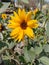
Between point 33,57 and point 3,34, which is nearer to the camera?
point 33,57

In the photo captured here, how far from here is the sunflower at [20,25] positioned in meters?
1.22

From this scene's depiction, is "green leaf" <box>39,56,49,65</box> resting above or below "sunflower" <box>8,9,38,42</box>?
below

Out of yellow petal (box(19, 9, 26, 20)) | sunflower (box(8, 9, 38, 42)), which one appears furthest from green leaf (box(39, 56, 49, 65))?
yellow petal (box(19, 9, 26, 20))

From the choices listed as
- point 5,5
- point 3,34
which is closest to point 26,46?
point 5,5

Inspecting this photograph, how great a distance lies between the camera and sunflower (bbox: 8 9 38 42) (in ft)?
3.99

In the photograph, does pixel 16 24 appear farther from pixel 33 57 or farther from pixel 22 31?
pixel 33 57

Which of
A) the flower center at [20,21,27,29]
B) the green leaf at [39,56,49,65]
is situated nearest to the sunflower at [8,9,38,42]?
the flower center at [20,21,27,29]

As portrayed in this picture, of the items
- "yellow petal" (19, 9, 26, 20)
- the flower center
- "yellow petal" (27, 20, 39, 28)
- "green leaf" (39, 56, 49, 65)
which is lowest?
"green leaf" (39, 56, 49, 65)

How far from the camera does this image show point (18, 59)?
→ 1351 mm

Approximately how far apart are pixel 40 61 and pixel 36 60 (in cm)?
2

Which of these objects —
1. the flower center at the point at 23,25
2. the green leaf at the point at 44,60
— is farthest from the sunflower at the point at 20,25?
the green leaf at the point at 44,60

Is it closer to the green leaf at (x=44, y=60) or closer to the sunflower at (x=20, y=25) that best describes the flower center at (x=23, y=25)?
the sunflower at (x=20, y=25)

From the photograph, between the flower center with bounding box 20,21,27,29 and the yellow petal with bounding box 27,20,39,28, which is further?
the flower center with bounding box 20,21,27,29

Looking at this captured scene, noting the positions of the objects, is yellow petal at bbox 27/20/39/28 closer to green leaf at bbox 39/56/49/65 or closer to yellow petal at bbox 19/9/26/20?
yellow petal at bbox 19/9/26/20
